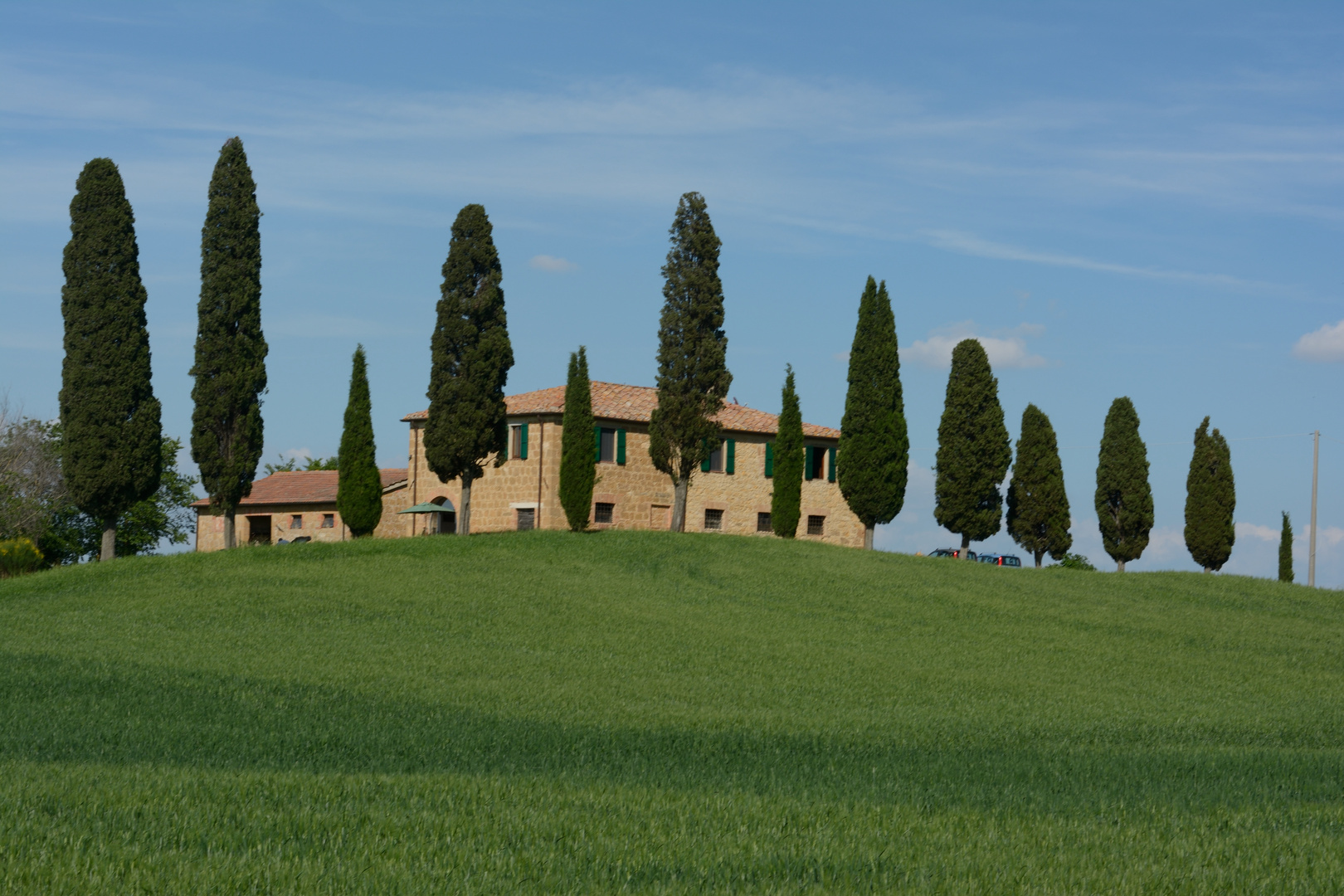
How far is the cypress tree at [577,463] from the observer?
39844 millimetres

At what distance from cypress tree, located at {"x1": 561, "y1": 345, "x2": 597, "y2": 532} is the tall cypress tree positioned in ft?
23.4

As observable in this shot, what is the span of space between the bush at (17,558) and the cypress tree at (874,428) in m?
26.5

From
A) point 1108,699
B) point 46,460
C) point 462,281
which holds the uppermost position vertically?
point 462,281

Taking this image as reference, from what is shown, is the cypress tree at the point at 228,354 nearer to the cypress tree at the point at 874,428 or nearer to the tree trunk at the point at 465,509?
the tree trunk at the point at 465,509

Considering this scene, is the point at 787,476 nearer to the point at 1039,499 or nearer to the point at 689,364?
the point at 689,364

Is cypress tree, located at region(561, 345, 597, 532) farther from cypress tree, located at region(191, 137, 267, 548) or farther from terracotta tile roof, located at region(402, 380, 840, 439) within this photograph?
cypress tree, located at region(191, 137, 267, 548)

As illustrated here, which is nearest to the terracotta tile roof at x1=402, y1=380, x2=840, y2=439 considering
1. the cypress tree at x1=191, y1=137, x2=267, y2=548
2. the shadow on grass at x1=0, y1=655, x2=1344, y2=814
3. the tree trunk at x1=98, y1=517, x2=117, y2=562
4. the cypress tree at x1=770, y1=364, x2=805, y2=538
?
the cypress tree at x1=770, y1=364, x2=805, y2=538

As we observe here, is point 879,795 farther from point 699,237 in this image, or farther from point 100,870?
point 699,237

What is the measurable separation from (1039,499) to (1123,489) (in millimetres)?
3731

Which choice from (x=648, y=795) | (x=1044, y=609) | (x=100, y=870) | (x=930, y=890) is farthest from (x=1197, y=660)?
(x=100, y=870)

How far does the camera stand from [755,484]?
1999 inches

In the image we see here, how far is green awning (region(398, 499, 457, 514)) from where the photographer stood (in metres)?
46.5

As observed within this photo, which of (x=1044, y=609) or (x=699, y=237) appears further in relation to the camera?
(x=699, y=237)

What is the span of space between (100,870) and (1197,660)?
25793mm
